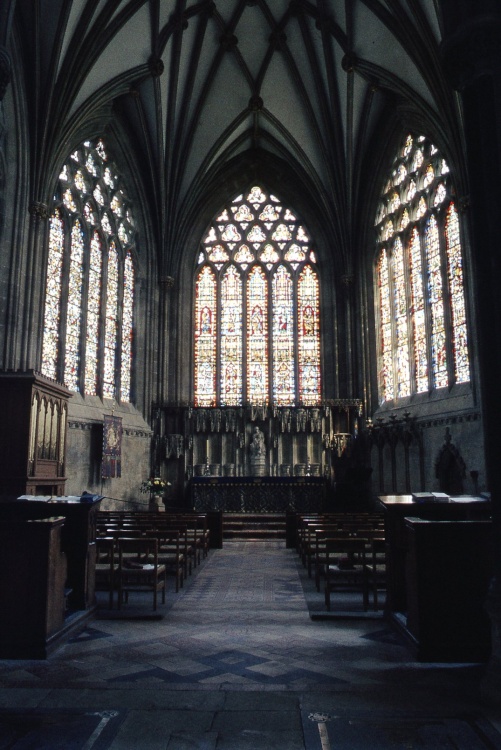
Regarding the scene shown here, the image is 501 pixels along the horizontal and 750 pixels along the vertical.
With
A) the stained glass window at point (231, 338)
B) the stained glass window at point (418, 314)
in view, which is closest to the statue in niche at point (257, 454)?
the stained glass window at point (231, 338)

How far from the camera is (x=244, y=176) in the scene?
83.4ft

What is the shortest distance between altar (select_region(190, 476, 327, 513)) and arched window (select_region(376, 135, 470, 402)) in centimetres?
427

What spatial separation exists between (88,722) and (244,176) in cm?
2378

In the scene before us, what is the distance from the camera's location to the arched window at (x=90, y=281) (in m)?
18.8

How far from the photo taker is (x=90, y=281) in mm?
20453

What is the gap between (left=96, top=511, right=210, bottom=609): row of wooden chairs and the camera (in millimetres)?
7980

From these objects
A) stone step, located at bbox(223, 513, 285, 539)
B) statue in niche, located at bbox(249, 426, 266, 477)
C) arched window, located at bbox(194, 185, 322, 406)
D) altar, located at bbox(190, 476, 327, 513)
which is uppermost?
arched window, located at bbox(194, 185, 322, 406)

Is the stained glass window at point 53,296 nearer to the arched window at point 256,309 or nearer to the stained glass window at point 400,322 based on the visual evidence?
the arched window at point 256,309

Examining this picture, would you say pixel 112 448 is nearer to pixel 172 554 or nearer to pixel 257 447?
pixel 257 447

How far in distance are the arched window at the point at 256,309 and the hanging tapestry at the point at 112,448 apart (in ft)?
14.2

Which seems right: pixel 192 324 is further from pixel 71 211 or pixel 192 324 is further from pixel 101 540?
pixel 101 540

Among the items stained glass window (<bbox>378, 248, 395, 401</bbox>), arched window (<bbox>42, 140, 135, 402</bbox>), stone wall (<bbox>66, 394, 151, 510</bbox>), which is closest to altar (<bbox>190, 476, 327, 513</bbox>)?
stone wall (<bbox>66, 394, 151, 510</bbox>)

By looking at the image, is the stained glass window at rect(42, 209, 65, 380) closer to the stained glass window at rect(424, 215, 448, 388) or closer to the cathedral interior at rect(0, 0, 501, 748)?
the cathedral interior at rect(0, 0, 501, 748)

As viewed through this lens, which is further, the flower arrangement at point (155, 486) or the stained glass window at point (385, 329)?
the stained glass window at point (385, 329)
